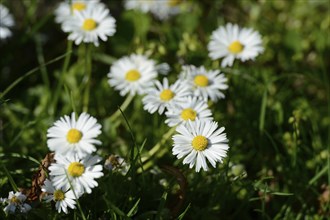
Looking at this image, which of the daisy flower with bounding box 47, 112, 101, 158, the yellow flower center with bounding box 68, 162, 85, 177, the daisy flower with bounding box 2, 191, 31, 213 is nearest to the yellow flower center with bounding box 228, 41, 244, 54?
the daisy flower with bounding box 47, 112, 101, 158

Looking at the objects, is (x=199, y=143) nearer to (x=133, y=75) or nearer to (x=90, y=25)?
(x=133, y=75)

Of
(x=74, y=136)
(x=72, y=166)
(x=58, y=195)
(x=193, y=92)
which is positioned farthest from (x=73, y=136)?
(x=193, y=92)

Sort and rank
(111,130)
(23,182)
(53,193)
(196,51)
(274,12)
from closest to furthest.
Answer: (53,193)
(23,182)
(111,130)
(196,51)
(274,12)

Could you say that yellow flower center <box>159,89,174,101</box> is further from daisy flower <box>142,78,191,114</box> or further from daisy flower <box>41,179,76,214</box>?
daisy flower <box>41,179,76,214</box>

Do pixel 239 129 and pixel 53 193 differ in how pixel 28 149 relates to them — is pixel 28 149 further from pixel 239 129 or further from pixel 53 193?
pixel 239 129

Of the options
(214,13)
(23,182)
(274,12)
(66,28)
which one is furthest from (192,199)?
(274,12)

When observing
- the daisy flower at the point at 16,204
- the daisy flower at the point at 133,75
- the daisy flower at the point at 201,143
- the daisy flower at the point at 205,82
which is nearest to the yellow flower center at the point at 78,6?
the daisy flower at the point at 133,75

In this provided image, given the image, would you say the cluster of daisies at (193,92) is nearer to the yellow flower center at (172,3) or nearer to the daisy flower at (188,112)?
the daisy flower at (188,112)
